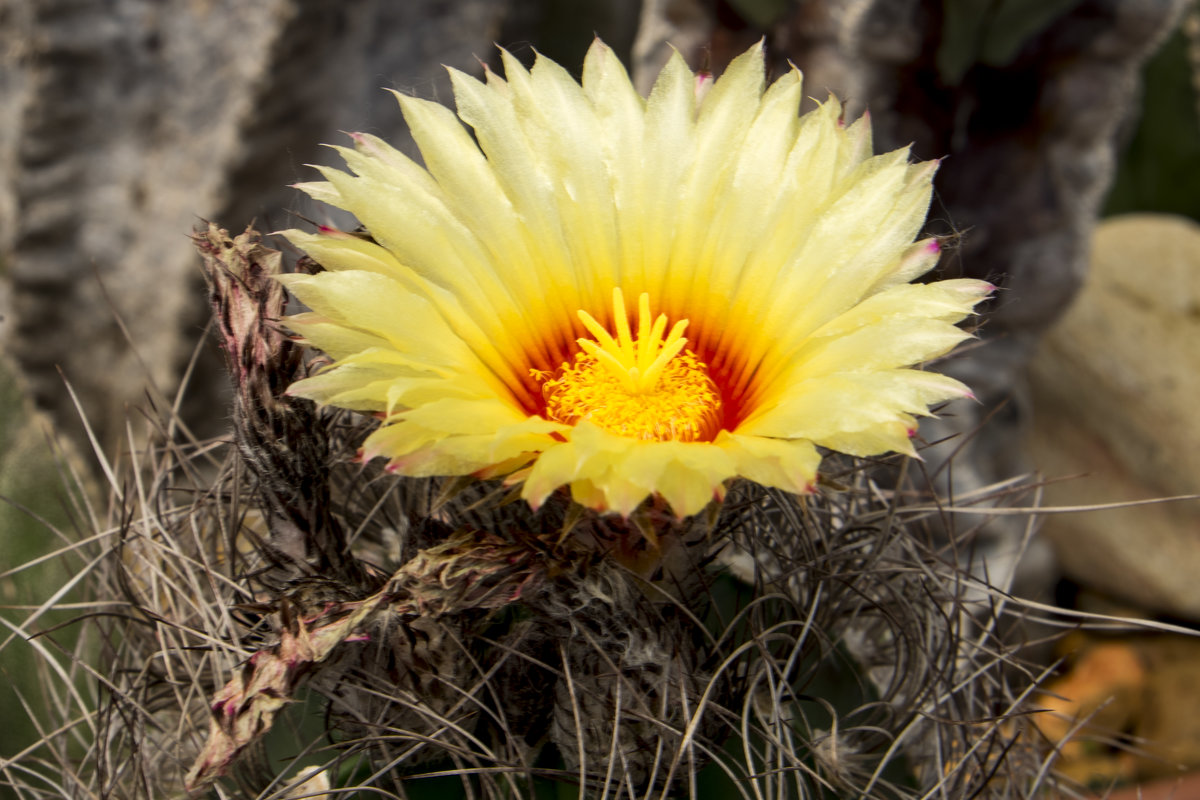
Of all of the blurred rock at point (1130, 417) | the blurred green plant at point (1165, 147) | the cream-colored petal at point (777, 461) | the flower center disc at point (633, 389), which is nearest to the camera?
the cream-colored petal at point (777, 461)

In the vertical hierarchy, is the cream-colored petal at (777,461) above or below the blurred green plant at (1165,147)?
above

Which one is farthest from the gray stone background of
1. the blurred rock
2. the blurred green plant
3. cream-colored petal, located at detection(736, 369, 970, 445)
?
cream-colored petal, located at detection(736, 369, 970, 445)

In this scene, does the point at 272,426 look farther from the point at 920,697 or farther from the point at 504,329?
the point at 920,697

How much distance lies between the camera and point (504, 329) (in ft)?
1.70

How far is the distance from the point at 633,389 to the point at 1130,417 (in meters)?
1.44

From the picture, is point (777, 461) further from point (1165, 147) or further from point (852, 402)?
Result: point (1165, 147)

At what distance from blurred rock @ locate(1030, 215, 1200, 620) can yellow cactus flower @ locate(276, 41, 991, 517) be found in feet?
4.35

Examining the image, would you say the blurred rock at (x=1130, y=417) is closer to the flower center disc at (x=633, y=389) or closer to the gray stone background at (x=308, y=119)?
the gray stone background at (x=308, y=119)

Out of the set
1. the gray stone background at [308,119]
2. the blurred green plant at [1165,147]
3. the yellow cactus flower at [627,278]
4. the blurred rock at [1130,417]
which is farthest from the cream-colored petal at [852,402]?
the blurred green plant at [1165,147]

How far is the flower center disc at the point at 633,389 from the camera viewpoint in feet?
1.69

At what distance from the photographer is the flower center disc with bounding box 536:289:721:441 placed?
0.51 metres

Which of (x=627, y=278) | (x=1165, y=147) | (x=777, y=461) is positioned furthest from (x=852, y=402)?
(x=1165, y=147)

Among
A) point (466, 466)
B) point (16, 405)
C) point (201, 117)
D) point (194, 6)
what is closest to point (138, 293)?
point (201, 117)

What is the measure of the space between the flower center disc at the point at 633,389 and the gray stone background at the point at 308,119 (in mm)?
812
